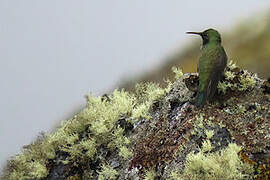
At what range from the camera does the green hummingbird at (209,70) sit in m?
7.25

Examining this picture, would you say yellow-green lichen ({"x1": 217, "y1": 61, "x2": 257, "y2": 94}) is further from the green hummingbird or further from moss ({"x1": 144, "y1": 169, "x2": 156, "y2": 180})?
moss ({"x1": 144, "y1": 169, "x2": 156, "y2": 180})

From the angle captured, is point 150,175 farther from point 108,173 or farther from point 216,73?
point 216,73

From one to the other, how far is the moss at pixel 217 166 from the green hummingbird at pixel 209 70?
128 centimetres

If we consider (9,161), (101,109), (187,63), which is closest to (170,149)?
(101,109)

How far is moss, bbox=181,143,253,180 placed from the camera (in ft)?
19.2

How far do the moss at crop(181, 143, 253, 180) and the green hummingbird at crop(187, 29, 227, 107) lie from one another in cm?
128

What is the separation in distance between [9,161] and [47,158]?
111 cm

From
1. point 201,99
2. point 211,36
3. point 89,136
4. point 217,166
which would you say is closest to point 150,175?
point 217,166

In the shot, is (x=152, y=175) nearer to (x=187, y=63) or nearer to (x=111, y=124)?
(x=111, y=124)

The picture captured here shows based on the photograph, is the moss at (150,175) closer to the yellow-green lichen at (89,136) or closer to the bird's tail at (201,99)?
the yellow-green lichen at (89,136)

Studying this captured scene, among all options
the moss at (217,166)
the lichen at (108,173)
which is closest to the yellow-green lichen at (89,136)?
the lichen at (108,173)

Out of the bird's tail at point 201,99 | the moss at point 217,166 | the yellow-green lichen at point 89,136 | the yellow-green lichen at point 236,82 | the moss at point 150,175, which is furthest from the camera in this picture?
the yellow-green lichen at point 89,136

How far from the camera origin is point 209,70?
732 cm

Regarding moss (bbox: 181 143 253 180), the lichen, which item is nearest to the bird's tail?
moss (bbox: 181 143 253 180)
